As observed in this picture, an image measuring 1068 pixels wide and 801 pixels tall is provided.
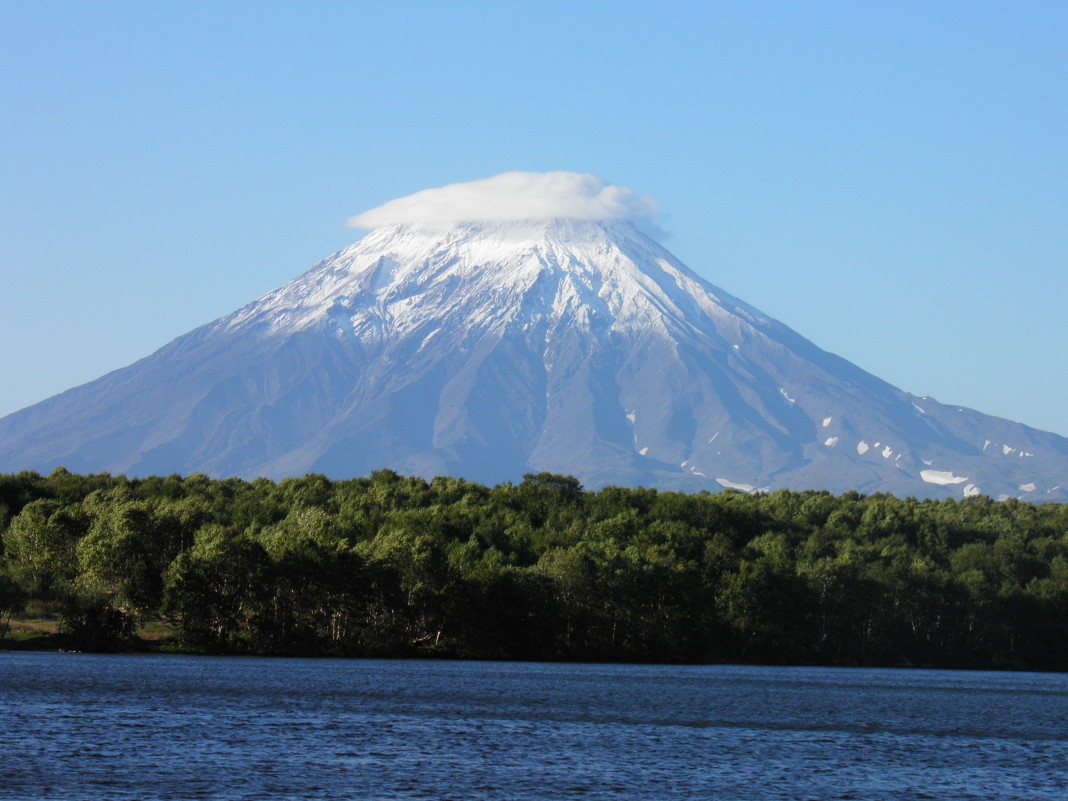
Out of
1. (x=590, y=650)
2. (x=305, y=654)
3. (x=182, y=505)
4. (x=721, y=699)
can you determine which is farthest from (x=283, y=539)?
(x=721, y=699)

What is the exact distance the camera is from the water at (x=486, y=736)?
4550cm

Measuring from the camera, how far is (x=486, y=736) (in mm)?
57000

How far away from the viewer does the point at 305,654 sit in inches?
3922

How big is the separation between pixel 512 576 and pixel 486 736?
48.4m

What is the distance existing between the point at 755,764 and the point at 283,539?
177ft

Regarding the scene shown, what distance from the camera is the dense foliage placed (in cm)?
9731

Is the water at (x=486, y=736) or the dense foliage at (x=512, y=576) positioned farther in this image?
the dense foliage at (x=512, y=576)

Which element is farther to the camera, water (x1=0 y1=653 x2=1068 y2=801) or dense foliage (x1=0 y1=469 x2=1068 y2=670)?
dense foliage (x1=0 y1=469 x2=1068 y2=670)

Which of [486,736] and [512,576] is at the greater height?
[512,576]

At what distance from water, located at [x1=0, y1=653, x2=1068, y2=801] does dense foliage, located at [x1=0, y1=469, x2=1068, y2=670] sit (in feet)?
26.9

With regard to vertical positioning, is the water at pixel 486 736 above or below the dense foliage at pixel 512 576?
below

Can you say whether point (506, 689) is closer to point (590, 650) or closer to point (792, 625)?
point (590, 650)

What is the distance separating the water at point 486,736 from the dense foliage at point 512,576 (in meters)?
8.19

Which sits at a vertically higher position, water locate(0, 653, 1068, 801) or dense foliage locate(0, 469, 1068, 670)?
dense foliage locate(0, 469, 1068, 670)
